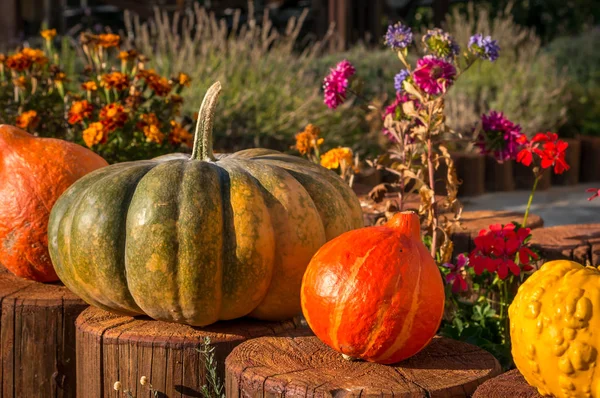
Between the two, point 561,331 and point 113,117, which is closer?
point 561,331

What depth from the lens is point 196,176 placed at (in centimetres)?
265

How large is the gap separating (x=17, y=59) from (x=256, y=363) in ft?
10.3

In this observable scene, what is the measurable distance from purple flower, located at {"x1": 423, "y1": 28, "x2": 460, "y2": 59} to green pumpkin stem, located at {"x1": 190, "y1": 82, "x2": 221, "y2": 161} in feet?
3.72

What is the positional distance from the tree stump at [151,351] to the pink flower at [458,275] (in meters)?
0.82

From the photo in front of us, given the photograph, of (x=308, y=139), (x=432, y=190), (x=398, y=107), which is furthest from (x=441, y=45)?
(x=308, y=139)

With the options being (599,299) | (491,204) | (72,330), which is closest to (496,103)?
(491,204)

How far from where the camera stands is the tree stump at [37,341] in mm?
3037

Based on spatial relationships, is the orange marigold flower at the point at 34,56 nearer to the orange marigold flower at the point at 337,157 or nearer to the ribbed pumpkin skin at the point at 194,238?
the orange marigold flower at the point at 337,157

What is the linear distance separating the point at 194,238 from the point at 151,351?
0.34 meters

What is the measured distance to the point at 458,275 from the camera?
134 inches

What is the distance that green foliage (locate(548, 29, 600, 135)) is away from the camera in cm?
924

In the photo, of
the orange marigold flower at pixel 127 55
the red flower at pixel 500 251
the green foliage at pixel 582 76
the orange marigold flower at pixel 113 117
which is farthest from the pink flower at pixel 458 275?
the green foliage at pixel 582 76

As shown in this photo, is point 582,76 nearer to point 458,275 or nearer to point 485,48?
point 485,48

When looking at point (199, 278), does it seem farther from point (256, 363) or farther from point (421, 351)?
point (421, 351)
